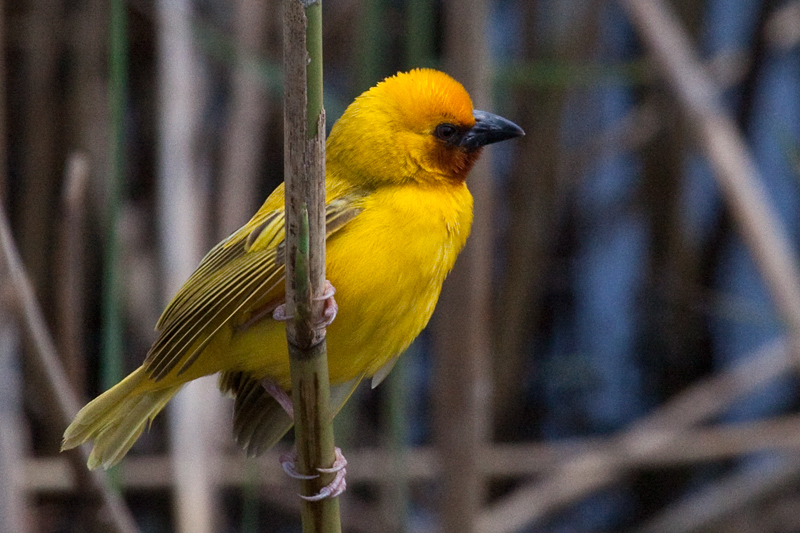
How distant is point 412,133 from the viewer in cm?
203

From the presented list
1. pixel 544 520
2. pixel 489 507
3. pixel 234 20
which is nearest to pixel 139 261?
pixel 234 20

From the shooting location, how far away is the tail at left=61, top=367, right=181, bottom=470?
189 cm

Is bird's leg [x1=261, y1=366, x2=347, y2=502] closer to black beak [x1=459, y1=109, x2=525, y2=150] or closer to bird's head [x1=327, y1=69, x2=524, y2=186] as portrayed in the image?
bird's head [x1=327, y1=69, x2=524, y2=186]

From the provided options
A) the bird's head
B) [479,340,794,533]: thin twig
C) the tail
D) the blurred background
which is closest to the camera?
the tail

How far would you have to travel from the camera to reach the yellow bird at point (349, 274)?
1.83 meters

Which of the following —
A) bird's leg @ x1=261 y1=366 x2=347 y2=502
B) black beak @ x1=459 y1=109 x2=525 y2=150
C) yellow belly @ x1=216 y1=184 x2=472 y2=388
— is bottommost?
bird's leg @ x1=261 y1=366 x2=347 y2=502

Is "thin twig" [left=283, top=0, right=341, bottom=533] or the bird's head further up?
the bird's head

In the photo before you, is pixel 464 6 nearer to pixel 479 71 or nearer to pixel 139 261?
pixel 479 71

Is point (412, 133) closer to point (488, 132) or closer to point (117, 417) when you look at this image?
point (488, 132)

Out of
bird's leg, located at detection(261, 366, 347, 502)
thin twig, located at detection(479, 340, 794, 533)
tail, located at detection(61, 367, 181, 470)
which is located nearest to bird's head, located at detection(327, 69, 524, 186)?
bird's leg, located at detection(261, 366, 347, 502)

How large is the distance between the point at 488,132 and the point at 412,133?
0.18 m

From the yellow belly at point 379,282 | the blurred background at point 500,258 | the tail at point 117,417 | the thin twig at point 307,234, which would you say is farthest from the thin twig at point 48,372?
the thin twig at point 307,234

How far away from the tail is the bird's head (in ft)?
2.12

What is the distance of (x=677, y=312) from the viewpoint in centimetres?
453
